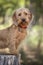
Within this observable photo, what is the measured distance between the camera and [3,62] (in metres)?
2.79

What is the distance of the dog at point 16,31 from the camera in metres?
2.91

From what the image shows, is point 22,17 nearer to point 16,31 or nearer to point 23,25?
point 23,25

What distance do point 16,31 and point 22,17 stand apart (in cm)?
24

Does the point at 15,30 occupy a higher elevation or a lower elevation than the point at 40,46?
higher

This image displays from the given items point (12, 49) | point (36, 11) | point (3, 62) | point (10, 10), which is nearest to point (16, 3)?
point (10, 10)

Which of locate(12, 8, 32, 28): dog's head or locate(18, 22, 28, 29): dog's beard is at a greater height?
locate(12, 8, 32, 28): dog's head

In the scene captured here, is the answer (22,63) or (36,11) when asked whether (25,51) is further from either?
(36,11)

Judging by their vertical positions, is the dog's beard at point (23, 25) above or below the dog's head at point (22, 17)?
below

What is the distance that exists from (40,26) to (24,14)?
304 mm

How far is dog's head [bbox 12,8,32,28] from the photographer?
9.51 feet

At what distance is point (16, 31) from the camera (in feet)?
9.75

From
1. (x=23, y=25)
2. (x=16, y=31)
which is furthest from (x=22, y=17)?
(x=16, y=31)

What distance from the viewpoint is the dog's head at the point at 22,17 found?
290 cm

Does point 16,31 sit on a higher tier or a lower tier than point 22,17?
lower
